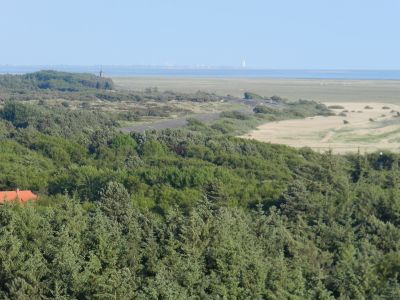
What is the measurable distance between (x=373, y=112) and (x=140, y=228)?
84137 millimetres

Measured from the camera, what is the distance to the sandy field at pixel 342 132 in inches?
2768

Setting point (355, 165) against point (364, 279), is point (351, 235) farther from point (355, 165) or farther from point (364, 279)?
point (355, 165)

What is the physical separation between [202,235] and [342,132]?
5865 cm

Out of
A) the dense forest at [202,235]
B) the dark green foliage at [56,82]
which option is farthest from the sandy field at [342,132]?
the dark green foliage at [56,82]

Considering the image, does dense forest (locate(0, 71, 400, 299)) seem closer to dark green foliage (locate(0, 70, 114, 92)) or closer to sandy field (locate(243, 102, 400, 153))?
sandy field (locate(243, 102, 400, 153))

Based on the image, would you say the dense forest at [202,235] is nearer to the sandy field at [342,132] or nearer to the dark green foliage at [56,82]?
the sandy field at [342,132]

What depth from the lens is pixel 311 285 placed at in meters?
23.1

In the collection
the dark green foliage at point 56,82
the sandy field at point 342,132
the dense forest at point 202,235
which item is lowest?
the dark green foliage at point 56,82

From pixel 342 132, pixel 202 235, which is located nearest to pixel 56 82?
pixel 342 132

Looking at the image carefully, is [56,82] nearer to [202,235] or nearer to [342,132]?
[342,132]

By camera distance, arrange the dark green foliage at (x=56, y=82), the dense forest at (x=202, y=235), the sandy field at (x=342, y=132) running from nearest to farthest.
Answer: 1. the dense forest at (x=202, y=235)
2. the sandy field at (x=342, y=132)
3. the dark green foliage at (x=56, y=82)

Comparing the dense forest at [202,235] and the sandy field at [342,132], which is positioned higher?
the dense forest at [202,235]

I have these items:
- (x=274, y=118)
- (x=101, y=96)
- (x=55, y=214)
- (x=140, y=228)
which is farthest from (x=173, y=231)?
(x=101, y=96)

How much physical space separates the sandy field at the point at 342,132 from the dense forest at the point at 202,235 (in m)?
23.9
